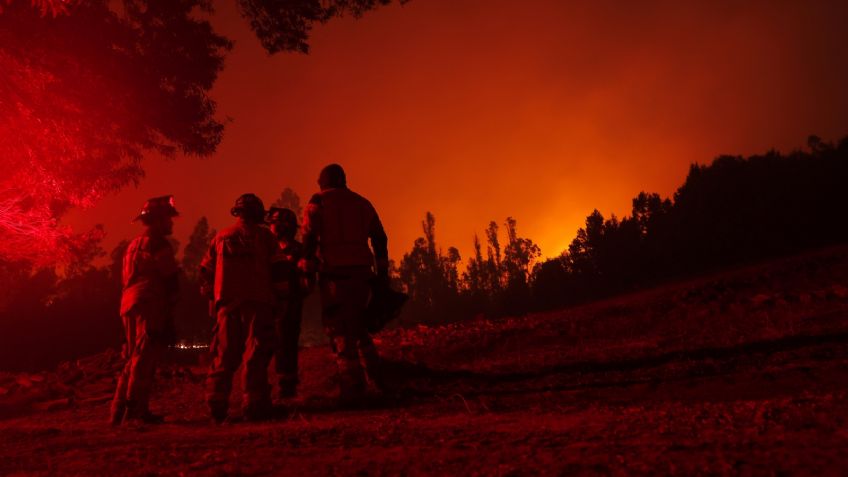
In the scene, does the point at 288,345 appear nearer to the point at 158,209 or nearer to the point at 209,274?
the point at 209,274

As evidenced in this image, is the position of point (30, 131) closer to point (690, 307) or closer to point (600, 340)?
point (600, 340)

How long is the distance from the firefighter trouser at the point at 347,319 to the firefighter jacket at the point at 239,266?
598 millimetres

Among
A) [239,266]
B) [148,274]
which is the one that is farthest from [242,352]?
[148,274]

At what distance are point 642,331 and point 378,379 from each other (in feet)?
19.4

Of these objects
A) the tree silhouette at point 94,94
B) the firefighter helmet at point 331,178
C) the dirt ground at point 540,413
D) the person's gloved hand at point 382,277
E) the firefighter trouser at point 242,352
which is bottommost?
the dirt ground at point 540,413

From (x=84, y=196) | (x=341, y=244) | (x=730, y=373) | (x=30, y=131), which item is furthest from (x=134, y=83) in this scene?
(x=730, y=373)

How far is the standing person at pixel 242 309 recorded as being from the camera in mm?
4340

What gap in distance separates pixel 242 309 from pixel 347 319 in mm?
1001

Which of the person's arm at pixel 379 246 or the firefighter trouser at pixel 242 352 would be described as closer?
the firefighter trouser at pixel 242 352

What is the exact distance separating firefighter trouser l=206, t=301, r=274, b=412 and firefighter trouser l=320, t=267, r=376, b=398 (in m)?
0.62

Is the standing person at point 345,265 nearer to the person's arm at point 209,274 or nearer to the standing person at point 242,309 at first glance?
the standing person at point 242,309

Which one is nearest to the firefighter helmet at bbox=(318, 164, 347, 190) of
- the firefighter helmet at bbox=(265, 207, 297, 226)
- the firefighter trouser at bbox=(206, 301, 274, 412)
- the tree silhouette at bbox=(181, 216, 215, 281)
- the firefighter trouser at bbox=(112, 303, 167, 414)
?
the firefighter helmet at bbox=(265, 207, 297, 226)

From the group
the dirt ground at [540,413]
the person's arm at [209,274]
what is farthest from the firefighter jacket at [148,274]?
the dirt ground at [540,413]

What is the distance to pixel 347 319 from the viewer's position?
4938 millimetres
